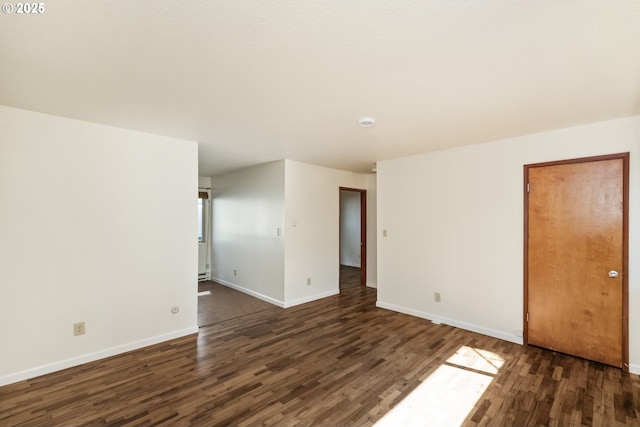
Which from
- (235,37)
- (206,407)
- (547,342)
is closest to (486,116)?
(235,37)

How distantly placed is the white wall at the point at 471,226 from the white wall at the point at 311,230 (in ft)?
3.35

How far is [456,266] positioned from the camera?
3.94 meters

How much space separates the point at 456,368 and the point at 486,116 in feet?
7.96

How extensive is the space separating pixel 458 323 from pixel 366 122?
2.94m

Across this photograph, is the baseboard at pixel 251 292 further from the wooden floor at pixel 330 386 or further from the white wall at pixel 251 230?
the wooden floor at pixel 330 386

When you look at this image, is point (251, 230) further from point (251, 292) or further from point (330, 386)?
point (330, 386)

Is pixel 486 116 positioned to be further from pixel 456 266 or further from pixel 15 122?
pixel 15 122

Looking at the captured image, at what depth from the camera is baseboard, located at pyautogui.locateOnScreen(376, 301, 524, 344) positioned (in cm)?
345

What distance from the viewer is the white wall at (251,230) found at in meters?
4.84

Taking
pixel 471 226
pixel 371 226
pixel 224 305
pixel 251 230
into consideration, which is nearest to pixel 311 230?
pixel 251 230

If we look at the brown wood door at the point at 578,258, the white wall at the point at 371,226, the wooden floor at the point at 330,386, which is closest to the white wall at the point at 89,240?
the wooden floor at the point at 330,386

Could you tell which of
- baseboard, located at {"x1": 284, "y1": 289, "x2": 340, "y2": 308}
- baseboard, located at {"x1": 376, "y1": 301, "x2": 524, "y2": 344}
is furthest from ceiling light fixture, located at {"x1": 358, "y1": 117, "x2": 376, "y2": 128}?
baseboard, located at {"x1": 284, "y1": 289, "x2": 340, "y2": 308}

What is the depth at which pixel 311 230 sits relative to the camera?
5148mm

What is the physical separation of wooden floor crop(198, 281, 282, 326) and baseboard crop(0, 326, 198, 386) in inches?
19.7
